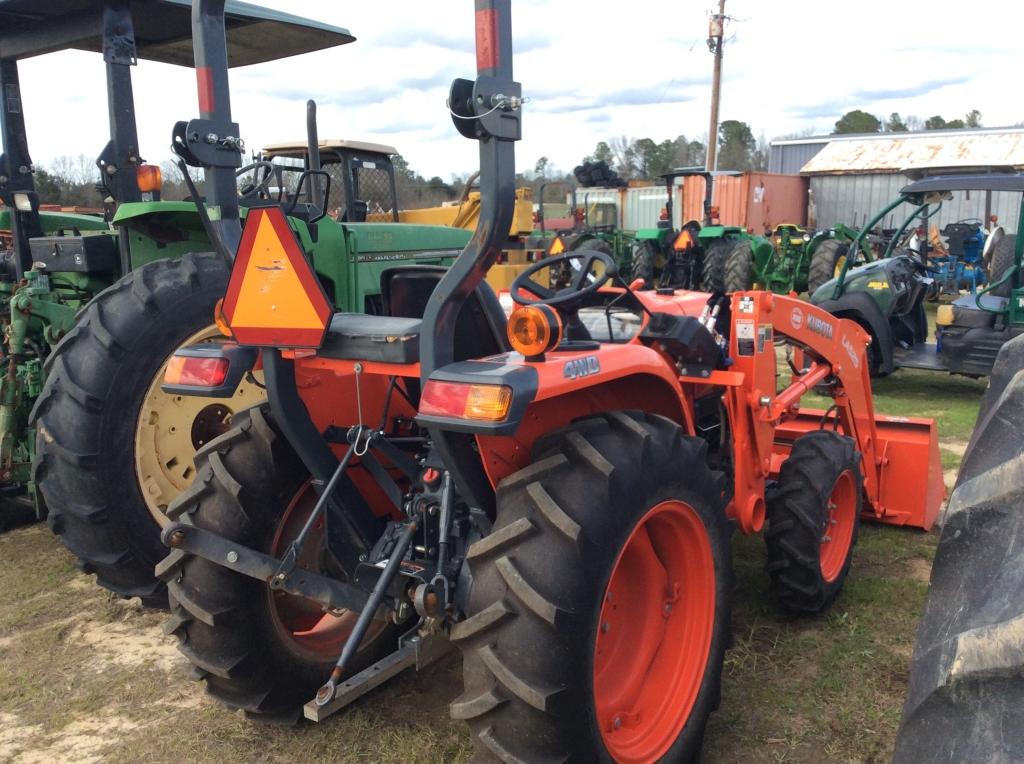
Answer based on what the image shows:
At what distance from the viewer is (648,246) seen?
48.3 feet

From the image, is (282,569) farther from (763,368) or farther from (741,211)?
(741,211)

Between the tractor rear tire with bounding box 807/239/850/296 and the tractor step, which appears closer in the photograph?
the tractor step

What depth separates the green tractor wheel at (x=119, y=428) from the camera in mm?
3818

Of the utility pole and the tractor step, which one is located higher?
the utility pole

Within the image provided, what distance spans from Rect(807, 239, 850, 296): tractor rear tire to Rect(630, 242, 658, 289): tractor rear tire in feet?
8.47

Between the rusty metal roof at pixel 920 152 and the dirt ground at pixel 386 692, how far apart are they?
24.3 metres

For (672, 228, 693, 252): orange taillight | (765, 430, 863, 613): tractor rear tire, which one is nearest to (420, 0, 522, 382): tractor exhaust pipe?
(765, 430, 863, 613): tractor rear tire

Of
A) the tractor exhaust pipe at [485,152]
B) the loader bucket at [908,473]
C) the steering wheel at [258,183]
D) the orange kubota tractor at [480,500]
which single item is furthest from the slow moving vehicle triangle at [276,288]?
the loader bucket at [908,473]

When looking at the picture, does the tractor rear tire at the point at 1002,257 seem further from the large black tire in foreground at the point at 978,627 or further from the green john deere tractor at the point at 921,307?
the large black tire in foreground at the point at 978,627

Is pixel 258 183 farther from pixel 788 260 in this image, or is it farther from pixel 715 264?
pixel 788 260

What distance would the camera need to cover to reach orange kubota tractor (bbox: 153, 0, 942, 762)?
2.15 meters

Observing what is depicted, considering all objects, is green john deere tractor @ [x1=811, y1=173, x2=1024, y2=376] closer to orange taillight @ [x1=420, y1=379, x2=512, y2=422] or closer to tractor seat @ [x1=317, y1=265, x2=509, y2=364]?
tractor seat @ [x1=317, y1=265, x2=509, y2=364]

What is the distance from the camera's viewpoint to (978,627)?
122cm

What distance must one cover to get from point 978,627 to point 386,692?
98.3 inches
